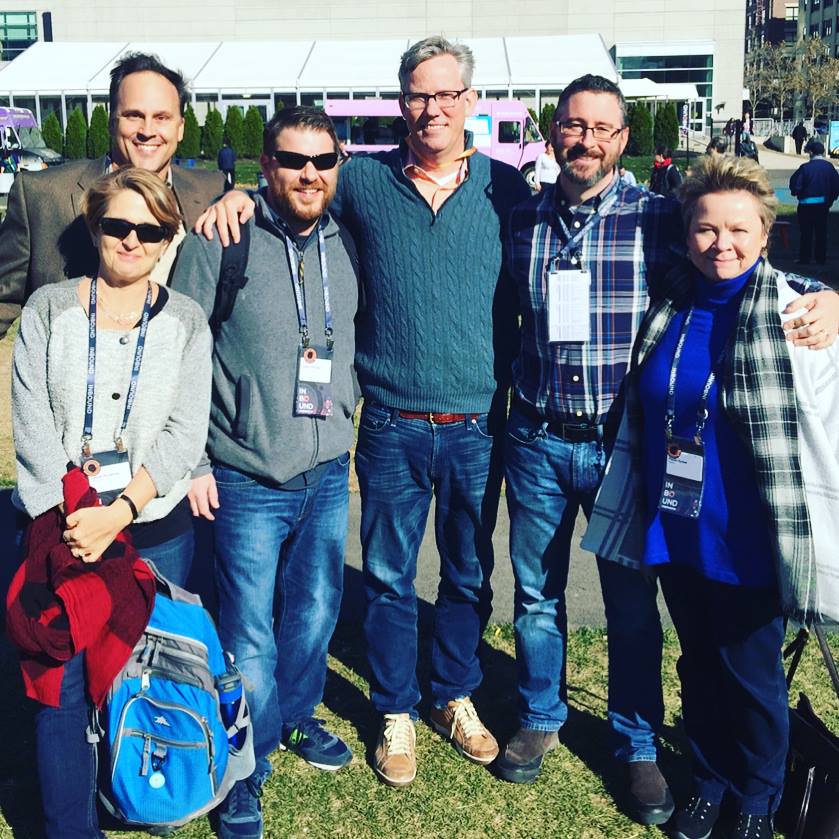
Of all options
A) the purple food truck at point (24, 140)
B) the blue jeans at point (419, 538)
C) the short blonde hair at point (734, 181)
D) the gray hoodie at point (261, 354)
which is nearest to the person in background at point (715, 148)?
the short blonde hair at point (734, 181)

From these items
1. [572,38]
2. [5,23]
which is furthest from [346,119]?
[5,23]

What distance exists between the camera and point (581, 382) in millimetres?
3262

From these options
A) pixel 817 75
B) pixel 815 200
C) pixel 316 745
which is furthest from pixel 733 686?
pixel 817 75

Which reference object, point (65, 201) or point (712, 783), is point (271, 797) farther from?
point (65, 201)

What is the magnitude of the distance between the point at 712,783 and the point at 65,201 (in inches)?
104

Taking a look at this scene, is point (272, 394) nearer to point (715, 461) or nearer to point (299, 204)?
point (299, 204)

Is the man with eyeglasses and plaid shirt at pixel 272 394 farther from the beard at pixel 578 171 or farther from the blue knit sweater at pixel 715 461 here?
A: the blue knit sweater at pixel 715 461

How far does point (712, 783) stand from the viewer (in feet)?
10.6

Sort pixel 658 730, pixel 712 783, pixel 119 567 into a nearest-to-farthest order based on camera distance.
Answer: pixel 119 567 < pixel 712 783 < pixel 658 730

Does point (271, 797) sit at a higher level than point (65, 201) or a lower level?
lower

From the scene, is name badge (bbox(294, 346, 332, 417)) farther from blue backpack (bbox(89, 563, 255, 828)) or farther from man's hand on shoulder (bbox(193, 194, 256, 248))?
blue backpack (bbox(89, 563, 255, 828))

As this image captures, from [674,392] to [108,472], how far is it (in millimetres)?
1569

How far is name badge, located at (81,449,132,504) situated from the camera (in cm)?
284

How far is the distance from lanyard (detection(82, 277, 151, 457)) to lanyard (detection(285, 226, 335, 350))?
48 cm
